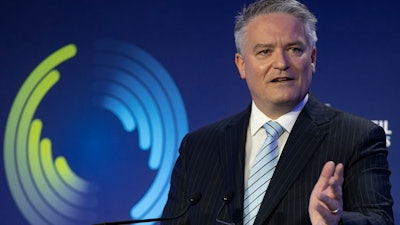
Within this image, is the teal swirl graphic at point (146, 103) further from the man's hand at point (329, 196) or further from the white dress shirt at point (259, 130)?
the man's hand at point (329, 196)

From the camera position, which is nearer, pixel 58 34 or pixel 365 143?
pixel 365 143

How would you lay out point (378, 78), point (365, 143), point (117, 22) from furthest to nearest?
point (117, 22) < point (378, 78) < point (365, 143)

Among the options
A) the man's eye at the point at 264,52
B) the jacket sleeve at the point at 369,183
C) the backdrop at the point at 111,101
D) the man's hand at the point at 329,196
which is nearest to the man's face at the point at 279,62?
the man's eye at the point at 264,52

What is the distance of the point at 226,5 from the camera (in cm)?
360

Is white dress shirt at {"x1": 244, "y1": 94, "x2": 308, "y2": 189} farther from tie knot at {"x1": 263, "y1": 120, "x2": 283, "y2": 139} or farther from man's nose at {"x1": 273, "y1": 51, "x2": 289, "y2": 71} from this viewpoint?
man's nose at {"x1": 273, "y1": 51, "x2": 289, "y2": 71}

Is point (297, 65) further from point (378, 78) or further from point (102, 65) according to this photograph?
point (102, 65)

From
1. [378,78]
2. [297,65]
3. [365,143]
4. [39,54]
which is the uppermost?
[39,54]

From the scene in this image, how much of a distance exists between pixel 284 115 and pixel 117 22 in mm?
1485

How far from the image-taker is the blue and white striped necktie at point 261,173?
7.50ft

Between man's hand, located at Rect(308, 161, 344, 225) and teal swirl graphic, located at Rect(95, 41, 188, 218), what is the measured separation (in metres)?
1.69

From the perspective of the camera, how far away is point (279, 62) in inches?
93.2

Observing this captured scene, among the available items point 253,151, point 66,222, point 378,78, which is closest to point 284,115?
point 253,151

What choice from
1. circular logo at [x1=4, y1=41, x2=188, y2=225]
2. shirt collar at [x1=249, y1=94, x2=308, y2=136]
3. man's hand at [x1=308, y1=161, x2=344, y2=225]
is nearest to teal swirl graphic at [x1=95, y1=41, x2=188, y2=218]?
circular logo at [x1=4, y1=41, x2=188, y2=225]

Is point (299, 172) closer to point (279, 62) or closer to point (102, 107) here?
point (279, 62)
